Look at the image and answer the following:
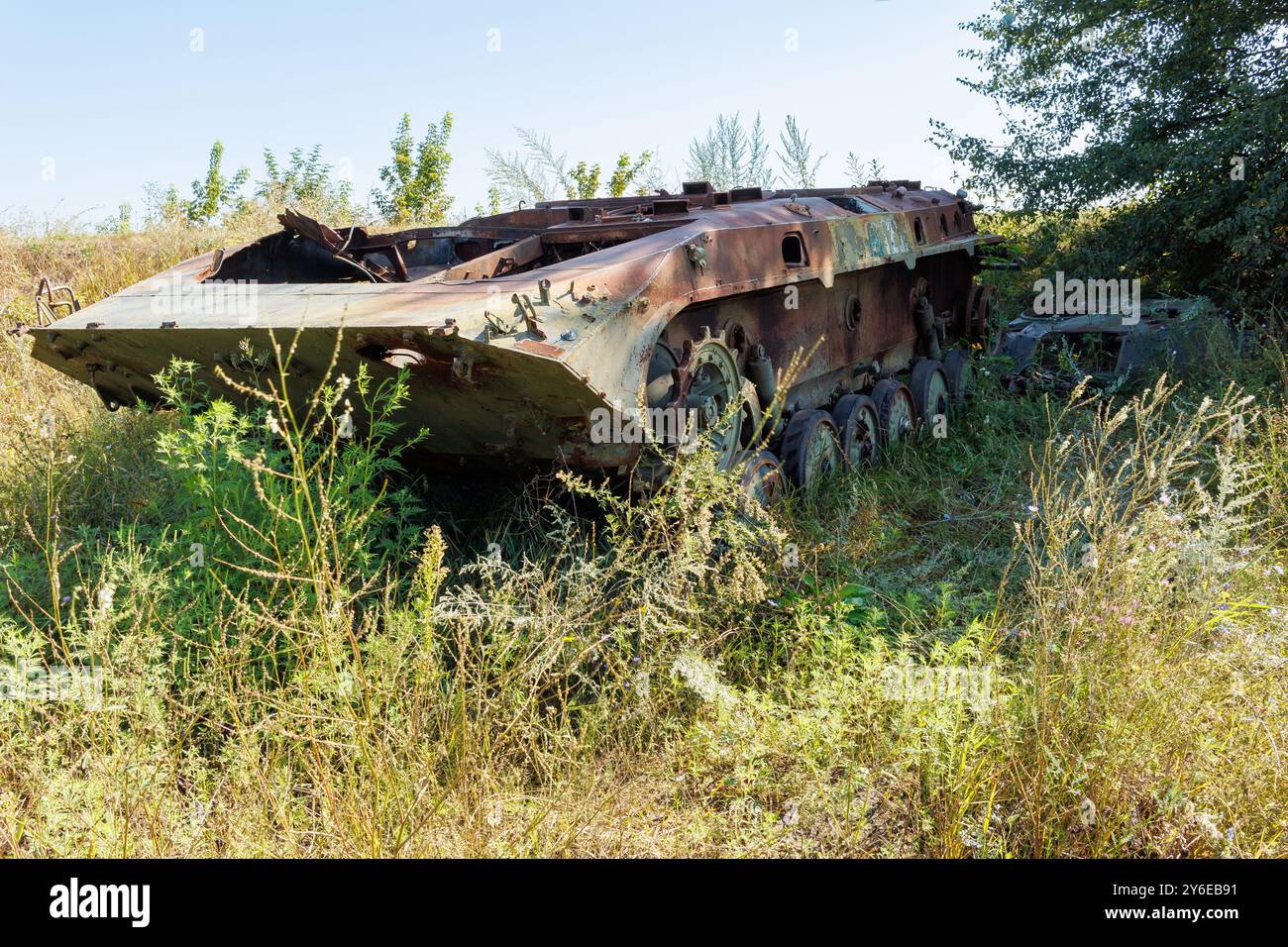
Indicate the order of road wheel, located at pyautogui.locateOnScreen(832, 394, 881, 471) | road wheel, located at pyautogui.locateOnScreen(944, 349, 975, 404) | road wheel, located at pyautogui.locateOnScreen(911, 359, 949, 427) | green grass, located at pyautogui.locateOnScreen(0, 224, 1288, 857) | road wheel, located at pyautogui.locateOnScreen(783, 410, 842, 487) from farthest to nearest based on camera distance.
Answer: road wheel, located at pyautogui.locateOnScreen(944, 349, 975, 404)
road wheel, located at pyautogui.locateOnScreen(911, 359, 949, 427)
road wheel, located at pyautogui.locateOnScreen(832, 394, 881, 471)
road wheel, located at pyautogui.locateOnScreen(783, 410, 842, 487)
green grass, located at pyautogui.locateOnScreen(0, 224, 1288, 857)

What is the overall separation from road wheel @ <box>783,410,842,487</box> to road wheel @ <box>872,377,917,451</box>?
95 centimetres

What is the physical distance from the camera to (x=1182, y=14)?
9227 mm

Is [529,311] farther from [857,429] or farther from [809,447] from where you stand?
[857,429]

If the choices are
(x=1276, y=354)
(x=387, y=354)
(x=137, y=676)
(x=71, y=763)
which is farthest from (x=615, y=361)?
(x=1276, y=354)

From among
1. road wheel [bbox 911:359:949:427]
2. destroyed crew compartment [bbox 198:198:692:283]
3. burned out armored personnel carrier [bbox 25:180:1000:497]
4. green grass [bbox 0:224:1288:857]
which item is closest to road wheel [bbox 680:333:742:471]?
burned out armored personnel carrier [bbox 25:180:1000:497]

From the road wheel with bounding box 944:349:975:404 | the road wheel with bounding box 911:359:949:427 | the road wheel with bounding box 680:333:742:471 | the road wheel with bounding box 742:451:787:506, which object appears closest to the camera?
the road wheel with bounding box 680:333:742:471

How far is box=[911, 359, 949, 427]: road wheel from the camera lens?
26.0ft

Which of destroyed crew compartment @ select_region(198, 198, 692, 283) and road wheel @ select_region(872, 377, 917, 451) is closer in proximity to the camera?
destroyed crew compartment @ select_region(198, 198, 692, 283)

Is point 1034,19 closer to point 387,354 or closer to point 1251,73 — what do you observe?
point 1251,73

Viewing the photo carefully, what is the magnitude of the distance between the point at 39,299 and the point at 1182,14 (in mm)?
8980

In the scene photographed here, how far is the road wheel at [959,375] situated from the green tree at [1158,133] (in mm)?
2014

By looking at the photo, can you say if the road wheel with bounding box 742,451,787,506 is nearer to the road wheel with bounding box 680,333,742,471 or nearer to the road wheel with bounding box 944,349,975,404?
the road wheel with bounding box 680,333,742,471

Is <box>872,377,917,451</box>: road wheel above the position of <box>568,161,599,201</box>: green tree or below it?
below

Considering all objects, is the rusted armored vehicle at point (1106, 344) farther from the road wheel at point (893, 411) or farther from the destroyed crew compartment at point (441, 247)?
the destroyed crew compartment at point (441, 247)
